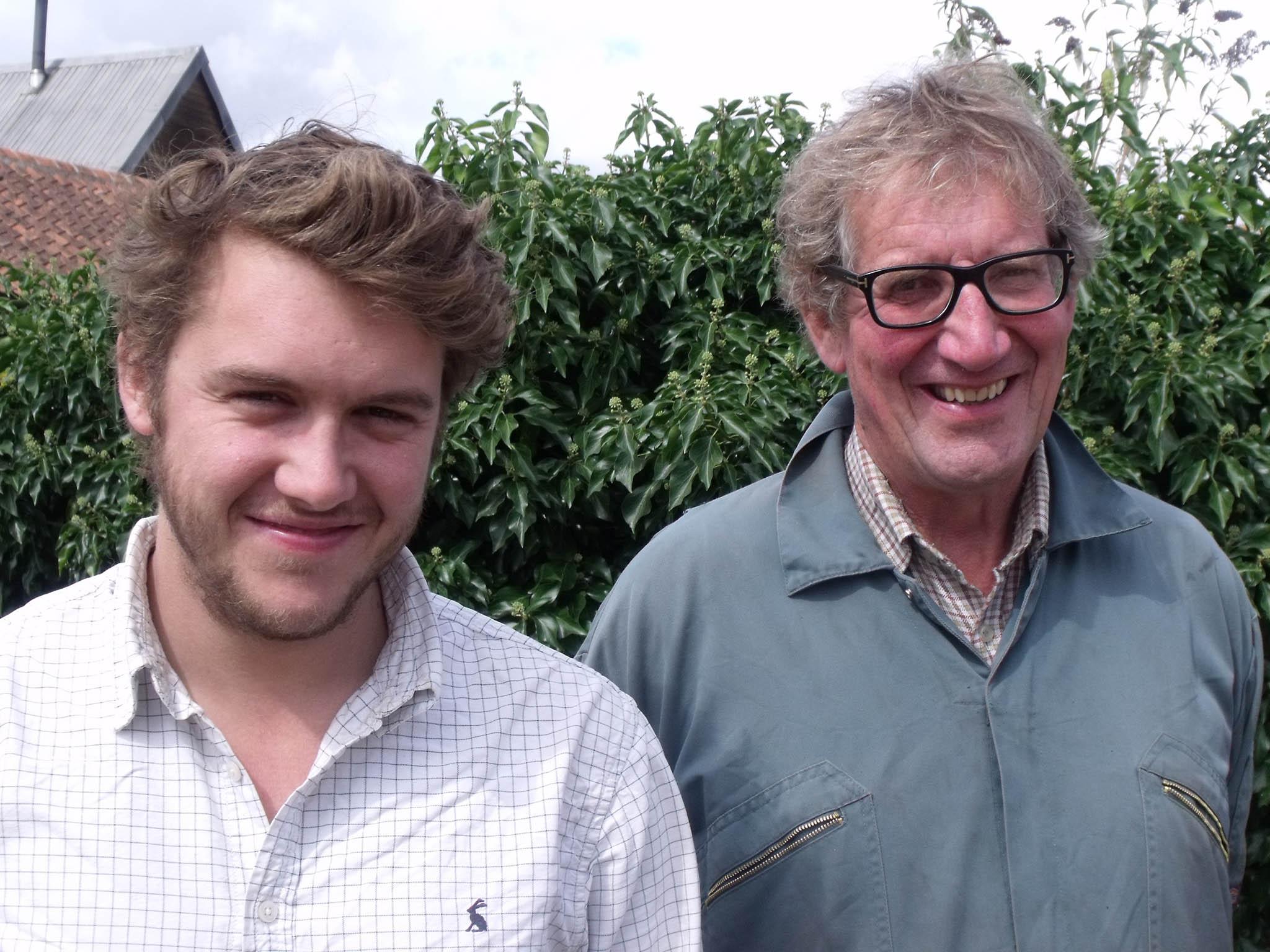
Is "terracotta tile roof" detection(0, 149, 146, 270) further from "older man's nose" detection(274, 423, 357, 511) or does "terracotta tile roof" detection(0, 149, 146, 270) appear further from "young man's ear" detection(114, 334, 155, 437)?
"older man's nose" detection(274, 423, 357, 511)

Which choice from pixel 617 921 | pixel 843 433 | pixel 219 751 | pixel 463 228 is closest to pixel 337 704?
pixel 219 751

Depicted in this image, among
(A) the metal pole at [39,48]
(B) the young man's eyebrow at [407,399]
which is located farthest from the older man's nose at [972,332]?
(A) the metal pole at [39,48]

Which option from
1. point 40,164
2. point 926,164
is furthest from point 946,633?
point 40,164

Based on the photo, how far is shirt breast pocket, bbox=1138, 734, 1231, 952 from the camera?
178 centimetres

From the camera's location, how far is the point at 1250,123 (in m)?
3.49

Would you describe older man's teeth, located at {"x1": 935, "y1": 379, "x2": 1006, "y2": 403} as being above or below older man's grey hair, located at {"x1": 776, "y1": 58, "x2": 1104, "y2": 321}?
below

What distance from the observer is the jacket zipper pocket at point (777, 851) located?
1799 millimetres

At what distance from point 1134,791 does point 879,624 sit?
436 mm

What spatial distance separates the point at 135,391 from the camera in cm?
164

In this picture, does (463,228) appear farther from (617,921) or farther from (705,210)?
(705,210)

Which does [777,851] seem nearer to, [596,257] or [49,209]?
[596,257]

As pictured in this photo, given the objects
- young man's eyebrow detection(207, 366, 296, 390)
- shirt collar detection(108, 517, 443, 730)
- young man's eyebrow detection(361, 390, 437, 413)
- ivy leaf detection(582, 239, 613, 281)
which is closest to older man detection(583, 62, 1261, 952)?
shirt collar detection(108, 517, 443, 730)

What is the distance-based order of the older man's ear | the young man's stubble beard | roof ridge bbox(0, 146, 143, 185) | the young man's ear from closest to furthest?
the young man's stubble beard < the young man's ear < the older man's ear < roof ridge bbox(0, 146, 143, 185)

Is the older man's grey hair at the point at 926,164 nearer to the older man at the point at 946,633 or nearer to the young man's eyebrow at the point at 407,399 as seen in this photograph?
the older man at the point at 946,633
